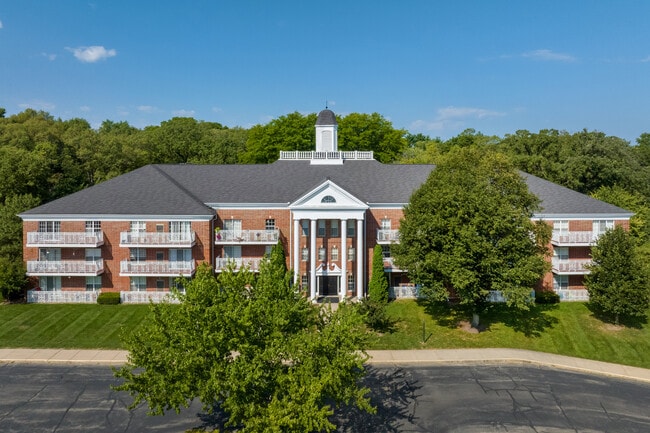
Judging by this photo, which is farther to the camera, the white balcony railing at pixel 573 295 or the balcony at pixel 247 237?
the balcony at pixel 247 237

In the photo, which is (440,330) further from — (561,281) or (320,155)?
(320,155)

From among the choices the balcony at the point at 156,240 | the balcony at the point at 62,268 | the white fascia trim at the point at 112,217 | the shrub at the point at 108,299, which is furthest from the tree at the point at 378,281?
the balcony at the point at 62,268

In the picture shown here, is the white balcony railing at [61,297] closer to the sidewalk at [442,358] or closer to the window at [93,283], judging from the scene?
the window at [93,283]

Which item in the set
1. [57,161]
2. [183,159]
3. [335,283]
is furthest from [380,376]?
[183,159]

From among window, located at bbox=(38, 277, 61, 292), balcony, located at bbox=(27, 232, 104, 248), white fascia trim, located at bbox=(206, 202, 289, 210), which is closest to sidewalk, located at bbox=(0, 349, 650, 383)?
window, located at bbox=(38, 277, 61, 292)

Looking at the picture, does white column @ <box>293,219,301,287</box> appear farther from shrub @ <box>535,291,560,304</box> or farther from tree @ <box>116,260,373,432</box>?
tree @ <box>116,260,373,432</box>

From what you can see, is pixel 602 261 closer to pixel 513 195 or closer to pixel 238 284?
pixel 513 195
